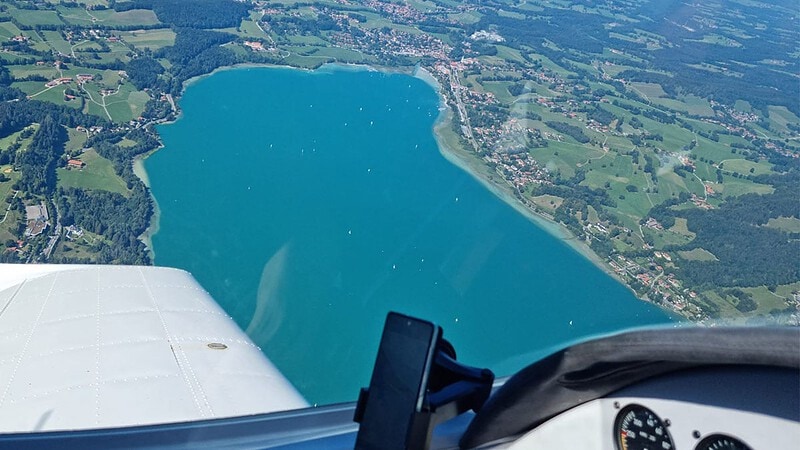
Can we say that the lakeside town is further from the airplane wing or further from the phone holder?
the phone holder

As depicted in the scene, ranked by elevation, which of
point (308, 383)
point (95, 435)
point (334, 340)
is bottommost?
point (334, 340)

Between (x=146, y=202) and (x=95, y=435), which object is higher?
(x=95, y=435)

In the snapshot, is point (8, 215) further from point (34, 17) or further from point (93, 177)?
point (34, 17)

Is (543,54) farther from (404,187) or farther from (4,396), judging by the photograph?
(4,396)

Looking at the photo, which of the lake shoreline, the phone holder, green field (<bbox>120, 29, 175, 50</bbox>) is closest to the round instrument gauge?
the phone holder

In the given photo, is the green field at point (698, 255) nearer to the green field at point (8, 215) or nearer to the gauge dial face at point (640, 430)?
the gauge dial face at point (640, 430)

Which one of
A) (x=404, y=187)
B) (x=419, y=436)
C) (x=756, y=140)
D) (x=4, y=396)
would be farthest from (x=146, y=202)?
(x=756, y=140)
